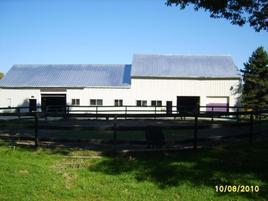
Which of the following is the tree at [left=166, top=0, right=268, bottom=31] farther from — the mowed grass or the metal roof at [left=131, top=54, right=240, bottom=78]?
the metal roof at [left=131, top=54, right=240, bottom=78]

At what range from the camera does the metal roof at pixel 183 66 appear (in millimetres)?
38625

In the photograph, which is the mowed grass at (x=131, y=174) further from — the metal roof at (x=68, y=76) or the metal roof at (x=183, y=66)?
the metal roof at (x=68, y=76)

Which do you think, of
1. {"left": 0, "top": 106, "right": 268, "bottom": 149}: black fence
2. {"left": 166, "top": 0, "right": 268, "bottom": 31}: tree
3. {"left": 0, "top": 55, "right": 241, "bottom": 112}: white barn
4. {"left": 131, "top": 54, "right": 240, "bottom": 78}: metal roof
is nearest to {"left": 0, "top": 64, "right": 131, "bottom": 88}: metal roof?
{"left": 0, "top": 55, "right": 241, "bottom": 112}: white barn

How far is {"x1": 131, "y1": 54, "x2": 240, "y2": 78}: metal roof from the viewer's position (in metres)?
38.6

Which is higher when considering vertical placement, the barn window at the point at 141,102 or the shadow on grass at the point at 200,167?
the barn window at the point at 141,102

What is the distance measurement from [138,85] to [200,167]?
30379mm

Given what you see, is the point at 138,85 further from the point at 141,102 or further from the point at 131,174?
A: the point at 131,174

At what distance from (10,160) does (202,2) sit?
6.82 metres

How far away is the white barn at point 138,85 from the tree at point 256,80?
13.0 feet

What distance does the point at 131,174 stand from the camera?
7.65 metres

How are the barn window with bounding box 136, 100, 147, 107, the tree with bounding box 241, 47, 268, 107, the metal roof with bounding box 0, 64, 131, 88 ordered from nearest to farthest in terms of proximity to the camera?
the barn window with bounding box 136, 100, 147, 107 < the metal roof with bounding box 0, 64, 131, 88 < the tree with bounding box 241, 47, 268, 107

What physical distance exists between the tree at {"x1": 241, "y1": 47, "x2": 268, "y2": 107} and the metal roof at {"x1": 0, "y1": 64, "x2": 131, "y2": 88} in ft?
44.4
